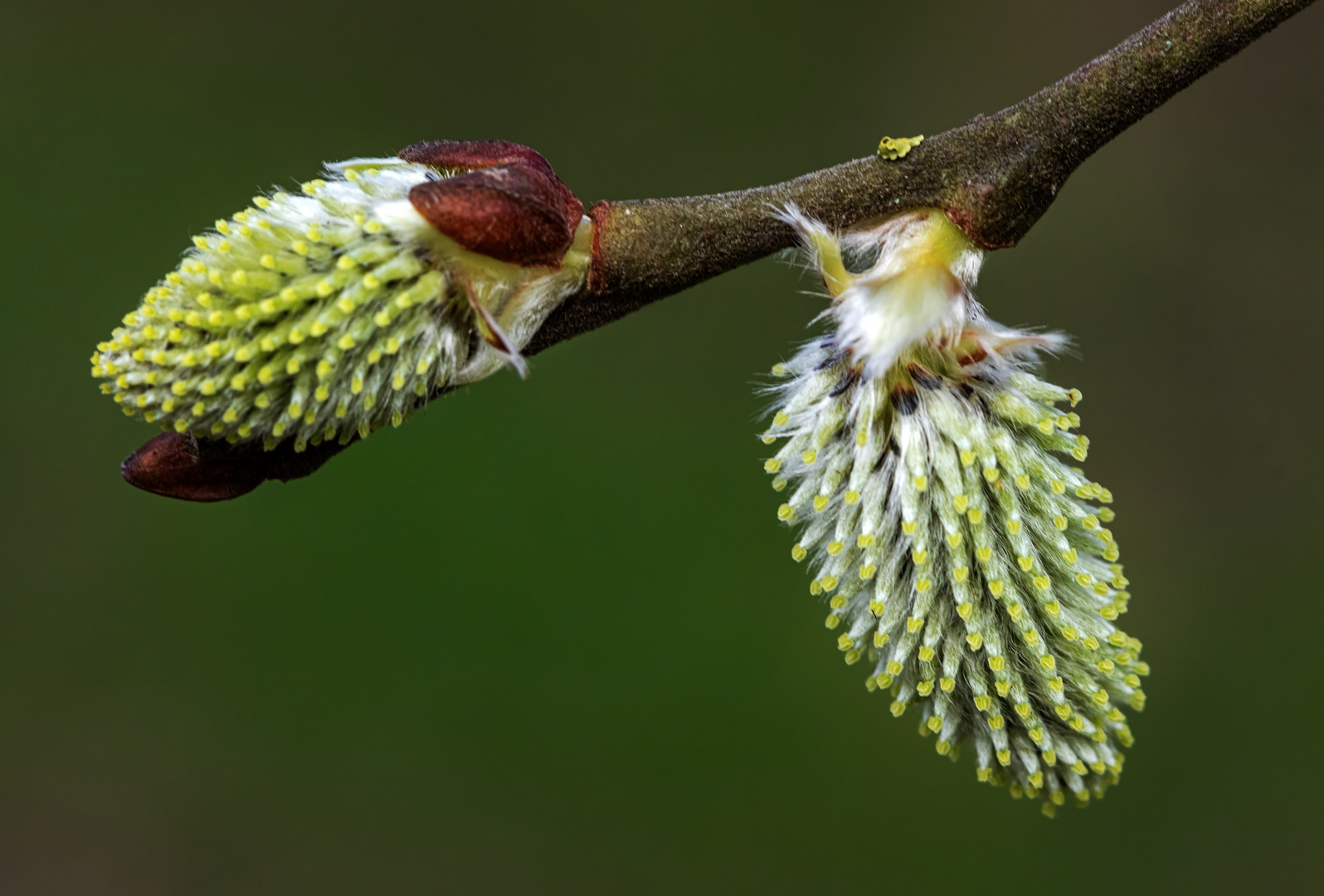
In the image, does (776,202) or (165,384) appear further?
(776,202)

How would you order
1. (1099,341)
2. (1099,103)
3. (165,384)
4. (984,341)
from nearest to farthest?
1. (165,384)
2. (1099,103)
3. (984,341)
4. (1099,341)

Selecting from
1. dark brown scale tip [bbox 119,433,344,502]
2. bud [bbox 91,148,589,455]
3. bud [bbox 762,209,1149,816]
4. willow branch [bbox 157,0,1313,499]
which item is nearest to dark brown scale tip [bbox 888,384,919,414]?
bud [bbox 762,209,1149,816]

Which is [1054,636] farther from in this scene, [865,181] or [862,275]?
[865,181]

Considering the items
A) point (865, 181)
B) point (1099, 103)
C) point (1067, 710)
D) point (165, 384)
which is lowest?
point (165, 384)

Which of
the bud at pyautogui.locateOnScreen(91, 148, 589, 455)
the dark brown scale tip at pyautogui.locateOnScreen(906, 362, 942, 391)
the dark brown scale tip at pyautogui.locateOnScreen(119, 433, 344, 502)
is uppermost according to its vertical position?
the dark brown scale tip at pyautogui.locateOnScreen(906, 362, 942, 391)

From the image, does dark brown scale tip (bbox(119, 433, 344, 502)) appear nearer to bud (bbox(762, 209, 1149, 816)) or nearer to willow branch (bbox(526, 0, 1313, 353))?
willow branch (bbox(526, 0, 1313, 353))

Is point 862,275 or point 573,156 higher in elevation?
point 573,156

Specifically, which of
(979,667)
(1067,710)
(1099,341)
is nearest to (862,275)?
(979,667)
